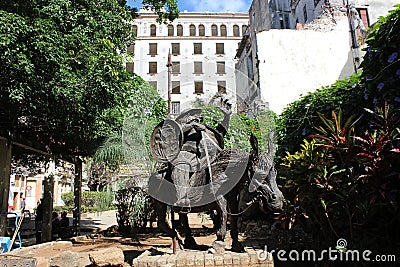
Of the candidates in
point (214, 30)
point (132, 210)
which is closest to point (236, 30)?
point (214, 30)

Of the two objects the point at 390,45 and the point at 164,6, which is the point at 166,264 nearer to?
the point at 390,45

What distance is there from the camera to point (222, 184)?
5.02 m

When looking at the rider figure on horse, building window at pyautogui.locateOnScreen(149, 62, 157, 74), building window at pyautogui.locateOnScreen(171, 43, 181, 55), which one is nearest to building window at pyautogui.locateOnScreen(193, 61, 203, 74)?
the rider figure on horse

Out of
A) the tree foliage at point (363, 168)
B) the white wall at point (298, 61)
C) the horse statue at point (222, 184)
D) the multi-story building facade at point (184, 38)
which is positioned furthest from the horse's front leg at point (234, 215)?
the multi-story building facade at point (184, 38)

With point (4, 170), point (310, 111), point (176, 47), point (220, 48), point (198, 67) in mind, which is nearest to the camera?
point (198, 67)

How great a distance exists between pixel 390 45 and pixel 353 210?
232 centimetres

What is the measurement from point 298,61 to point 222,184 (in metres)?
16.5

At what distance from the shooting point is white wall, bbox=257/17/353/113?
19219mm

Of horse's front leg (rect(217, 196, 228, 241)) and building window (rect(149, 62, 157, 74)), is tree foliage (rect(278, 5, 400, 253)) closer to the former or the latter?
horse's front leg (rect(217, 196, 228, 241))

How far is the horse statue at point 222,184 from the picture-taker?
15.5 feet

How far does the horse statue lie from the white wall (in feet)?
47.2

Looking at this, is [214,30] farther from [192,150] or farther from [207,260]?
[207,260]

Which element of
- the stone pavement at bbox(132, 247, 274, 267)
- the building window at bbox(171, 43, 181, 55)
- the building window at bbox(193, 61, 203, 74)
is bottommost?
the stone pavement at bbox(132, 247, 274, 267)

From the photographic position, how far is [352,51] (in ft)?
63.1
